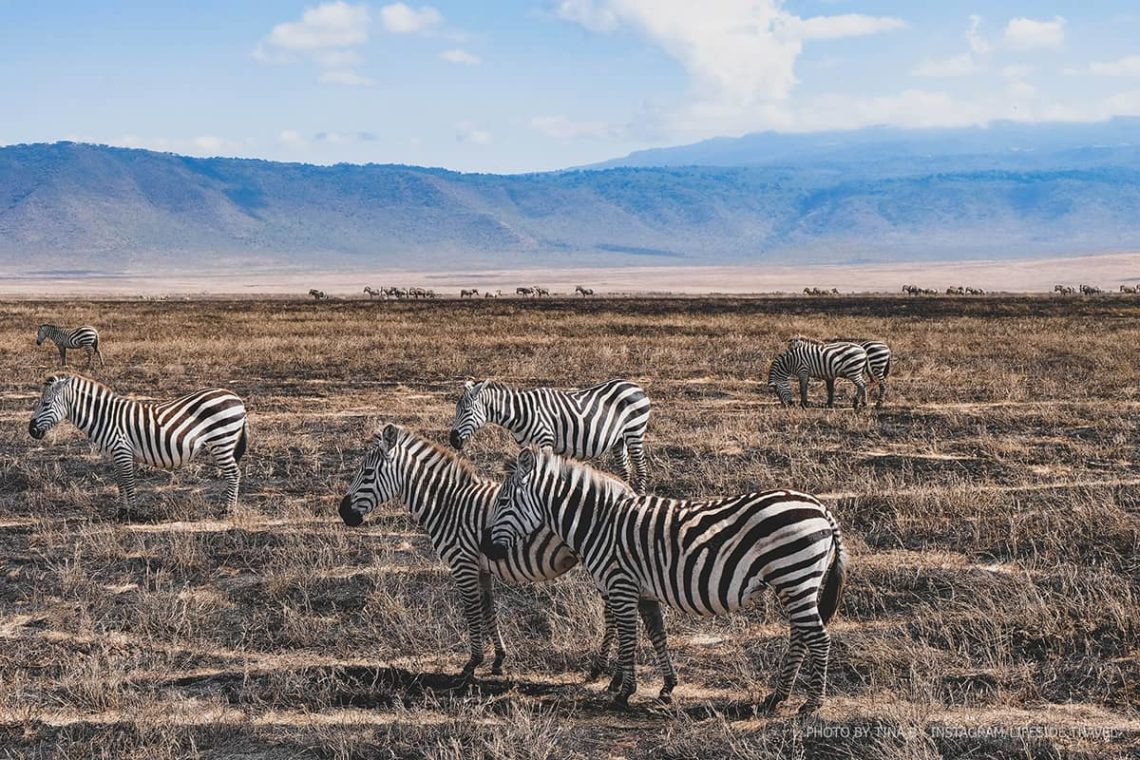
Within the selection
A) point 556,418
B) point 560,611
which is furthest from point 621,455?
point 560,611

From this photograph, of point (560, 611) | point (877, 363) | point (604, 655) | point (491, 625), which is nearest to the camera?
point (604, 655)

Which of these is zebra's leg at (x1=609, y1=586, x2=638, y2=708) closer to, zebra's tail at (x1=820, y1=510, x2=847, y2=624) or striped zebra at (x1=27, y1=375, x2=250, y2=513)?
zebra's tail at (x1=820, y1=510, x2=847, y2=624)

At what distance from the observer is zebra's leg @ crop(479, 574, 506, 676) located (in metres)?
7.68

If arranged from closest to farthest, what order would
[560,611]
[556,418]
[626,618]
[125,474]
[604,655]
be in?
[626,618] → [604,655] → [560,611] → [125,474] → [556,418]

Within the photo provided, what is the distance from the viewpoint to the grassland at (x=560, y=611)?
670 cm

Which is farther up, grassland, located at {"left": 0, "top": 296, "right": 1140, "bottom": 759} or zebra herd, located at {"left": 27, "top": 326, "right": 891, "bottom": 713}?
zebra herd, located at {"left": 27, "top": 326, "right": 891, "bottom": 713}

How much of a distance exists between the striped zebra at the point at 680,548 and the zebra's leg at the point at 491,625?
1.56ft

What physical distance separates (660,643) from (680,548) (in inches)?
29.4

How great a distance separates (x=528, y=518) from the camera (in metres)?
7.15

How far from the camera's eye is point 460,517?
7.77m

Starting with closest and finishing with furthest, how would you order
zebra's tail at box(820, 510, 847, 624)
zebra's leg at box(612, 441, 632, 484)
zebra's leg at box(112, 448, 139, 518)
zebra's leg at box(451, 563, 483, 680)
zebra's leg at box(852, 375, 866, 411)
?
zebra's tail at box(820, 510, 847, 624), zebra's leg at box(451, 563, 483, 680), zebra's leg at box(112, 448, 139, 518), zebra's leg at box(612, 441, 632, 484), zebra's leg at box(852, 375, 866, 411)

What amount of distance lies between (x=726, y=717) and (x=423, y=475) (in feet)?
9.36

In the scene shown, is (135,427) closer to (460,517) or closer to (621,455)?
(621,455)

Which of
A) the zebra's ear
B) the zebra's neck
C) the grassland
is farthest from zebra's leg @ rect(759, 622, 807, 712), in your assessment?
the zebra's ear
